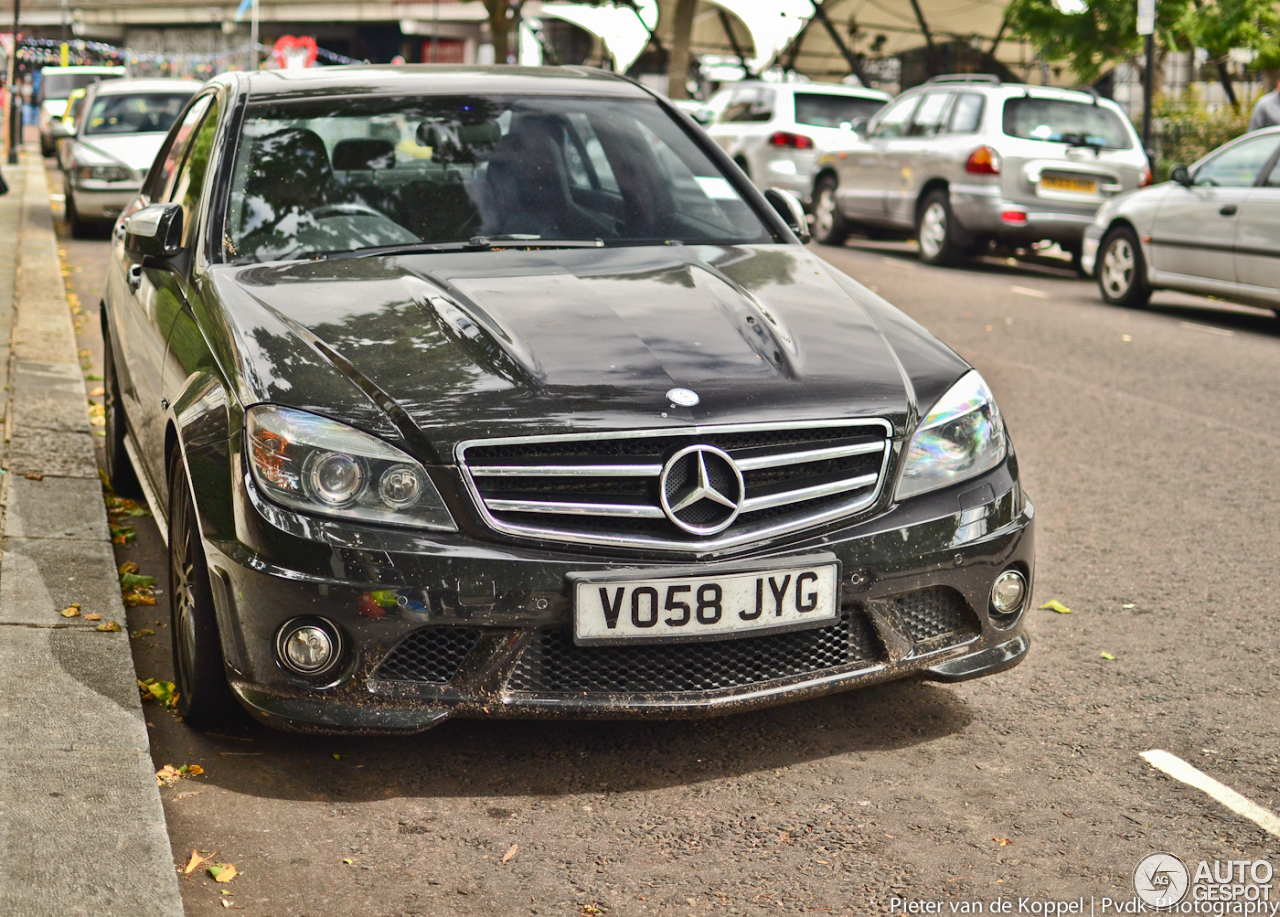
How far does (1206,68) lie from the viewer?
79.3 feet

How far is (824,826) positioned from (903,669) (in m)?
0.46

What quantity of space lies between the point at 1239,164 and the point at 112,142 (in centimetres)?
1116

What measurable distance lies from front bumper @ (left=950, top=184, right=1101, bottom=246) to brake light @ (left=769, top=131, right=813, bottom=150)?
452 cm

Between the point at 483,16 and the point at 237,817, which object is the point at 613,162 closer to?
the point at 237,817

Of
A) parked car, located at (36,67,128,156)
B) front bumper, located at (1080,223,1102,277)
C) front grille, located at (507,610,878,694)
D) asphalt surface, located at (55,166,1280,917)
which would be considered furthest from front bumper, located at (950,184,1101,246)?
parked car, located at (36,67,128,156)

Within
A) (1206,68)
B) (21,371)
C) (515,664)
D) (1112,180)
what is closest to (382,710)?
(515,664)

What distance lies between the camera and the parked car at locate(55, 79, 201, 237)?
16266 millimetres

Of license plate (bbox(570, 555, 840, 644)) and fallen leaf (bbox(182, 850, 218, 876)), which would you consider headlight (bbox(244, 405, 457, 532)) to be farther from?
fallen leaf (bbox(182, 850, 218, 876))

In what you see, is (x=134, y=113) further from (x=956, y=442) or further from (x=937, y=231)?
(x=956, y=442)

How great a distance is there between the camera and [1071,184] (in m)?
15.6

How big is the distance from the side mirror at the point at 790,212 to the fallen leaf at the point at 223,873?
276 cm

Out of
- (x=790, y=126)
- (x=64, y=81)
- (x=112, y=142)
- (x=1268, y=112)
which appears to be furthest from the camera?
(x=64, y=81)

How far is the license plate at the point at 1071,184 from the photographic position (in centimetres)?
1546

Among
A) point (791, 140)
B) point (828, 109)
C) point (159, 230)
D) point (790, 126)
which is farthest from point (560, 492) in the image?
point (828, 109)
